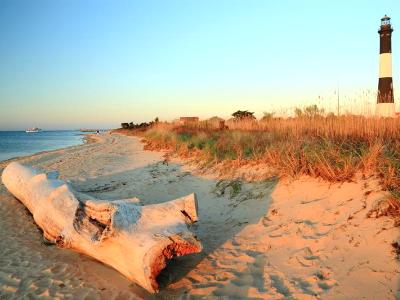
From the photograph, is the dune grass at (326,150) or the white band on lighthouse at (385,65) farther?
the white band on lighthouse at (385,65)

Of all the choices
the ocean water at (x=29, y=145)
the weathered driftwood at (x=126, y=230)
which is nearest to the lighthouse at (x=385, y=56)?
the weathered driftwood at (x=126, y=230)

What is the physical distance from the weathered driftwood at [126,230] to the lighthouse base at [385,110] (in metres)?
6.33

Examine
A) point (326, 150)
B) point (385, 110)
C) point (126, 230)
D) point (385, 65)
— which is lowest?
point (126, 230)

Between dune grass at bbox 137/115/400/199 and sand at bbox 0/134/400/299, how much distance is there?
233 mm

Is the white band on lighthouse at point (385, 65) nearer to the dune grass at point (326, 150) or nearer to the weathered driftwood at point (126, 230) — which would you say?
the dune grass at point (326, 150)

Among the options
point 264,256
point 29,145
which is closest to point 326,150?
point 264,256

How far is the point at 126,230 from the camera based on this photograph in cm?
321

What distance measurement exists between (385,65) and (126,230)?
70.2 feet

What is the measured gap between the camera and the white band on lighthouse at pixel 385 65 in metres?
19.8

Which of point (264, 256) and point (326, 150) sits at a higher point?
point (326, 150)

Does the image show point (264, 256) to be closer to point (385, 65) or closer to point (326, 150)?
point (326, 150)

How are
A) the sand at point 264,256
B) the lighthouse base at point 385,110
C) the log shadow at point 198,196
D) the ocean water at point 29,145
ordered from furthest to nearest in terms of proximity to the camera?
the ocean water at point 29,145
the lighthouse base at point 385,110
the log shadow at point 198,196
the sand at point 264,256

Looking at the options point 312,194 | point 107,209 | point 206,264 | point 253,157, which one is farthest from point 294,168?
point 107,209

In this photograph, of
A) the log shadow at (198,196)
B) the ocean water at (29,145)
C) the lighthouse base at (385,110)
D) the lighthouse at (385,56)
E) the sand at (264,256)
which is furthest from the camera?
the ocean water at (29,145)
